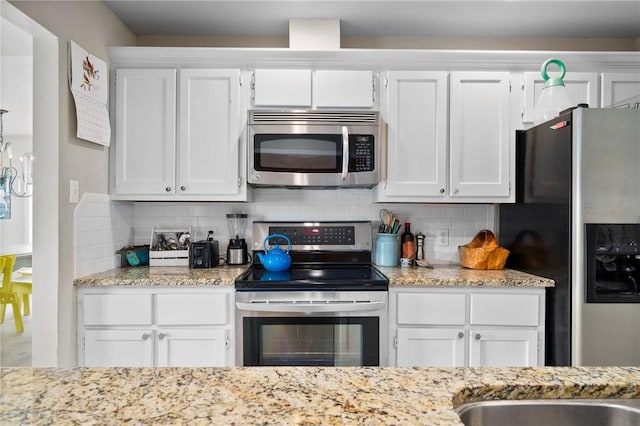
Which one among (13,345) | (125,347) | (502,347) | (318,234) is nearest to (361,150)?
(318,234)

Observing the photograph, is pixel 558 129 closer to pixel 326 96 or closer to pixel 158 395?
pixel 326 96

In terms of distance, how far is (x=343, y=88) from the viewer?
256 centimetres

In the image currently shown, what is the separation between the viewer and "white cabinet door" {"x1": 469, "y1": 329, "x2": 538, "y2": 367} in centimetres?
224

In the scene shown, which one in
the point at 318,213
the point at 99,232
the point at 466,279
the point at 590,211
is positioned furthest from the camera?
the point at 318,213

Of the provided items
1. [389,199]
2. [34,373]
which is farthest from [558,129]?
[34,373]

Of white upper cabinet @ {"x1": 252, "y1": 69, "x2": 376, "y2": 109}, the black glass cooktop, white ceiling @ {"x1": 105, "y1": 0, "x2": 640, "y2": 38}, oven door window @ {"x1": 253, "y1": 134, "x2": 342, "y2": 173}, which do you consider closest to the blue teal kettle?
the black glass cooktop

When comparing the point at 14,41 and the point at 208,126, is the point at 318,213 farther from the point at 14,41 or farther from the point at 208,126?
the point at 14,41

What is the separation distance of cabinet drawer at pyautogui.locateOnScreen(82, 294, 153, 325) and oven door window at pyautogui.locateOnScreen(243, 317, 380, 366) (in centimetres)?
55

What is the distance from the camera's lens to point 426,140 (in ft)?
8.42

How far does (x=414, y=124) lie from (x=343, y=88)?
496mm

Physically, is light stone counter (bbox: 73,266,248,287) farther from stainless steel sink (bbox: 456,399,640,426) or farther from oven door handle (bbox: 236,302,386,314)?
stainless steel sink (bbox: 456,399,640,426)

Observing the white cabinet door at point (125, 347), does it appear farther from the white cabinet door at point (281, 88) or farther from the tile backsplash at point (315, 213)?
the white cabinet door at point (281, 88)

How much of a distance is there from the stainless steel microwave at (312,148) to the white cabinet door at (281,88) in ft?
0.26

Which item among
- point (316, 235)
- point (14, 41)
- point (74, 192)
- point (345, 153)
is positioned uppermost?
point (14, 41)
